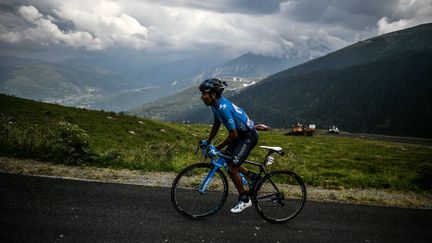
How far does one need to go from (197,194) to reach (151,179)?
323cm

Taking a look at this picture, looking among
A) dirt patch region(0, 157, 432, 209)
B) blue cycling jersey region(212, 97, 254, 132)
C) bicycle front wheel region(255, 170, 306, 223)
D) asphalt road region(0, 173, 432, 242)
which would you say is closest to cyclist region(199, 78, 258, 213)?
blue cycling jersey region(212, 97, 254, 132)

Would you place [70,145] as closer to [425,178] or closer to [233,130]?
[233,130]

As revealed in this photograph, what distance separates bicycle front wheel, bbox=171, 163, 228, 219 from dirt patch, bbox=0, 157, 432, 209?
8.38ft

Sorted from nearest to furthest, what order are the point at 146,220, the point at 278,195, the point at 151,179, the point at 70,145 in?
1. the point at 146,220
2. the point at 278,195
3. the point at 151,179
4. the point at 70,145

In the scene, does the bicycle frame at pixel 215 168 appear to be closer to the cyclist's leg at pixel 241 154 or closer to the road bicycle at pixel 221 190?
the road bicycle at pixel 221 190

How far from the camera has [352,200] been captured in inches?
429

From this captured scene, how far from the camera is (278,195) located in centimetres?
862

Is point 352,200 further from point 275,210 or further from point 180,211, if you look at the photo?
point 180,211

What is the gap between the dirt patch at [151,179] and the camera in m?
10.8

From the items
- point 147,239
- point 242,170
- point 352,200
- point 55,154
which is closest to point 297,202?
point 242,170

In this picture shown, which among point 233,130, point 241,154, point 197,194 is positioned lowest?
point 197,194

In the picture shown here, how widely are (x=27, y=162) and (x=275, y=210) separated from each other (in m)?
9.45

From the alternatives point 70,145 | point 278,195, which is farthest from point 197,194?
point 70,145

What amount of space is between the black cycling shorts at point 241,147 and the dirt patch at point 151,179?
3467 mm
